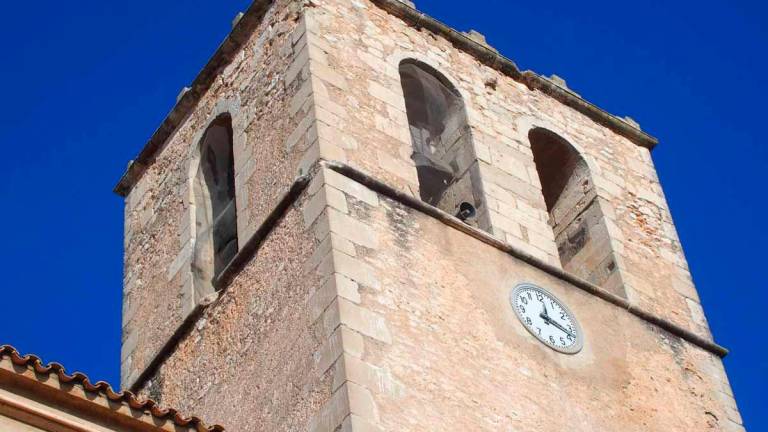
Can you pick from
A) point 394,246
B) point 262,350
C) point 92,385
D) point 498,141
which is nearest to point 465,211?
point 498,141

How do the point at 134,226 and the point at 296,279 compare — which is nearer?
the point at 296,279

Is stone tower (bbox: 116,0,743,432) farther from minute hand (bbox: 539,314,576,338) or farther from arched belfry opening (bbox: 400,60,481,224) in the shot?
minute hand (bbox: 539,314,576,338)

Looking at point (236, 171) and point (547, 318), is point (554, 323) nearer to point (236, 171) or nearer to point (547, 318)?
point (547, 318)

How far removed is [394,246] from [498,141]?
2450 mm

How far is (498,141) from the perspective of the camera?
47.5 feet

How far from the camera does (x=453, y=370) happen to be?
11703 millimetres

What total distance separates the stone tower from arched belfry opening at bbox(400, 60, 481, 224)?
2 centimetres

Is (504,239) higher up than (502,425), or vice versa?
(504,239)

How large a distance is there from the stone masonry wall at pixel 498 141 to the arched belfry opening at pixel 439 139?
87 mm

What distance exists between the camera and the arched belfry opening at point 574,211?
46.9 ft

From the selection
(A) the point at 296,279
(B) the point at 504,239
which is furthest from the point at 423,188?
(A) the point at 296,279

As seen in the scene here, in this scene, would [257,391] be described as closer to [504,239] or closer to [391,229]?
[391,229]

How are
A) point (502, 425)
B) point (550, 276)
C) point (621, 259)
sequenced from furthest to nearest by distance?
point (621, 259), point (550, 276), point (502, 425)

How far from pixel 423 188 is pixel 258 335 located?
2.59 metres
